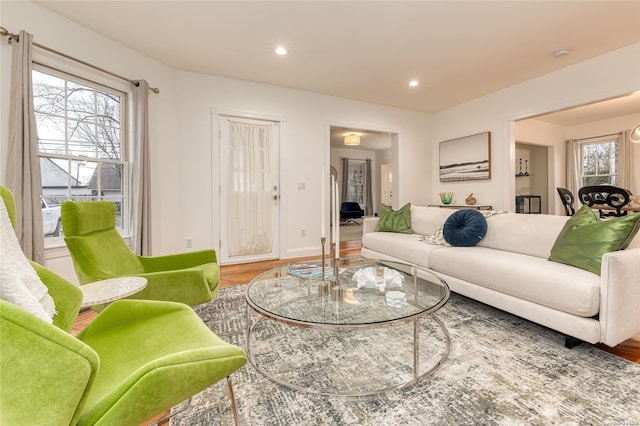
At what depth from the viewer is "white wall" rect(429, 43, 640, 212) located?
3336 millimetres

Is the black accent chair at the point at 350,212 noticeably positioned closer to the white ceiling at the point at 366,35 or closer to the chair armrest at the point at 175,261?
the white ceiling at the point at 366,35

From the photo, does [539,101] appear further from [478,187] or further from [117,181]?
[117,181]

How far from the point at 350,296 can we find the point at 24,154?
8.81 ft

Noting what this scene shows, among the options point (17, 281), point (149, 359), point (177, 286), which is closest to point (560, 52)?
point (177, 286)

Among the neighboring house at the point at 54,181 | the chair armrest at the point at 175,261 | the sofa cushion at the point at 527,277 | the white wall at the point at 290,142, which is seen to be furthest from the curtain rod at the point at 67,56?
the sofa cushion at the point at 527,277

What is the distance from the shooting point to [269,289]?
6.27ft

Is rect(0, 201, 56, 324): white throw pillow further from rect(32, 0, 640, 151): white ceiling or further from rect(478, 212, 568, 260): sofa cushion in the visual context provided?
rect(478, 212, 568, 260): sofa cushion

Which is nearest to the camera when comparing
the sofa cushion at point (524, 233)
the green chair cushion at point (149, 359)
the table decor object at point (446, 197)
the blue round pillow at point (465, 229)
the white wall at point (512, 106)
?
the green chair cushion at point (149, 359)

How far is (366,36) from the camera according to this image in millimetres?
3016

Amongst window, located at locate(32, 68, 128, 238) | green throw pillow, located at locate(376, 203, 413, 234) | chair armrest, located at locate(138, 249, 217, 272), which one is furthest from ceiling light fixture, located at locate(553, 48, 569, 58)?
window, located at locate(32, 68, 128, 238)

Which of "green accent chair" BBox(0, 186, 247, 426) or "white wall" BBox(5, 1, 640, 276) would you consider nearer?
"green accent chair" BBox(0, 186, 247, 426)

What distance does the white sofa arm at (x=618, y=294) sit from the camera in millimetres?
1593

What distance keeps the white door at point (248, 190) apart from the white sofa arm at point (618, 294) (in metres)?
3.58

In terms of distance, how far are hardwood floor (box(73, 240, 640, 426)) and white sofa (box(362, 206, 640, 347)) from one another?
16 centimetres
